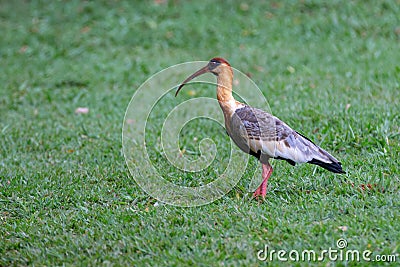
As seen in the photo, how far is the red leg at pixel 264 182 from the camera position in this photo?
17.5 ft

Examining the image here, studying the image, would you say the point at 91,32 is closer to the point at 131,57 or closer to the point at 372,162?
the point at 131,57

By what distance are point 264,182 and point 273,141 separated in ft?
1.19

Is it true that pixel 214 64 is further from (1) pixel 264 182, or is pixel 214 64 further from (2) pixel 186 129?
(2) pixel 186 129

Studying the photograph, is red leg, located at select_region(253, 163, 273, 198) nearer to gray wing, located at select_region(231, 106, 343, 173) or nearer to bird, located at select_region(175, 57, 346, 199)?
bird, located at select_region(175, 57, 346, 199)

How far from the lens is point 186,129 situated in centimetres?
757

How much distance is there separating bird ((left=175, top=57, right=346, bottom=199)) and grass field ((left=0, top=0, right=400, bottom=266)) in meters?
0.32

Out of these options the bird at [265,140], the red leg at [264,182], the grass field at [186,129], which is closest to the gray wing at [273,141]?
the bird at [265,140]

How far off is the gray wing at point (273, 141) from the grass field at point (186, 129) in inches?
14.1

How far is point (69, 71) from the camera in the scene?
9.86 m

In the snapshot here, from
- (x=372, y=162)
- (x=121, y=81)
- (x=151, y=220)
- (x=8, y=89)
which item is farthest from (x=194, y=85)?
(x=151, y=220)

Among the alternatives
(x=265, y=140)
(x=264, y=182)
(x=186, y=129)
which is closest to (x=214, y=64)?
(x=265, y=140)

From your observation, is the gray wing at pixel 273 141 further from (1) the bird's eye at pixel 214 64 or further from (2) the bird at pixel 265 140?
(1) the bird's eye at pixel 214 64

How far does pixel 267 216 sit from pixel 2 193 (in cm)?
256

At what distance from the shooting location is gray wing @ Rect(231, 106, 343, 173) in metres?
5.21
